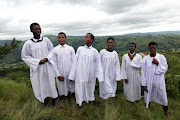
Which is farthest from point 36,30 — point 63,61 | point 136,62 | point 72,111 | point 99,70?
point 136,62

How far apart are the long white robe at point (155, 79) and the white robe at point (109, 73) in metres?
0.99

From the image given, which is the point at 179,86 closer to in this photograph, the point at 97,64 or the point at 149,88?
the point at 149,88

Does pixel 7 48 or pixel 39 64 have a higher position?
pixel 7 48

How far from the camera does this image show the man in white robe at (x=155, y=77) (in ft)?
11.5

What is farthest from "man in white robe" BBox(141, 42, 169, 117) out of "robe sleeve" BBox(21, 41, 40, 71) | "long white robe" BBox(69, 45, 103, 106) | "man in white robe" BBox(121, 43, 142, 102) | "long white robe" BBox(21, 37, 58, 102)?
"robe sleeve" BBox(21, 41, 40, 71)

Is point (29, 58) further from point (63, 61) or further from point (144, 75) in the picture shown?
point (144, 75)

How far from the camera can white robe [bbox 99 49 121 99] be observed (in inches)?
168

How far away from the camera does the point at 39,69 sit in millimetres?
3592

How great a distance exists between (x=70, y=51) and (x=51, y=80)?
4.19 ft

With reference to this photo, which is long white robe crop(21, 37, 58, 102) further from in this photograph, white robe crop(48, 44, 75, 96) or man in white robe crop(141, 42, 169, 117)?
man in white robe crop(141, 42, 169, 117)

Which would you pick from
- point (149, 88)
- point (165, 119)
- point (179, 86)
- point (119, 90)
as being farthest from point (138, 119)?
point (179, 86)

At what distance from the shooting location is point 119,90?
236 inches

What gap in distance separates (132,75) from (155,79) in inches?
33.7

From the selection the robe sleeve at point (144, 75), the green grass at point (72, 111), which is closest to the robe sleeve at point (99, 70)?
the green grass at point (72, 111)
